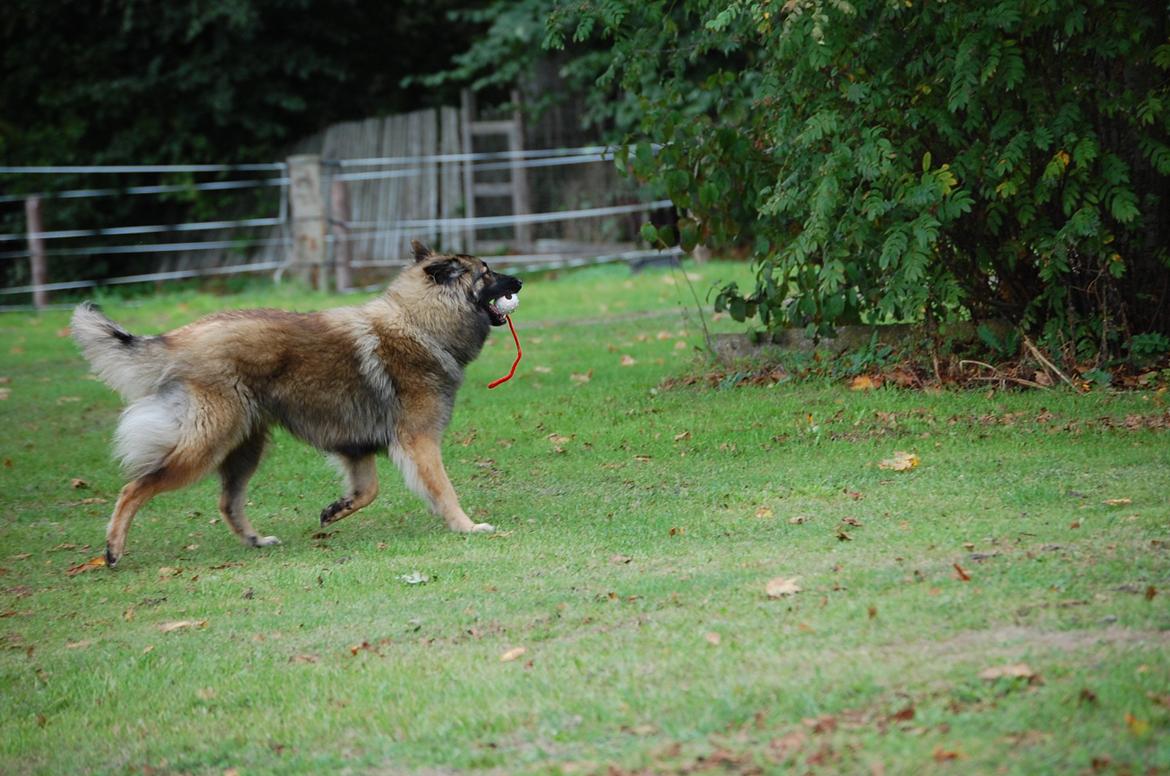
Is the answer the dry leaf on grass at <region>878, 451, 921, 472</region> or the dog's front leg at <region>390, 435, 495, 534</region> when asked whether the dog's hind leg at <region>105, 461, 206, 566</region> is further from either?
the dry leaf on grass at <region>878, 451, 921, 472</region>

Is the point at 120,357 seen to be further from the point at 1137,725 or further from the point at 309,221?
the point at 309,221

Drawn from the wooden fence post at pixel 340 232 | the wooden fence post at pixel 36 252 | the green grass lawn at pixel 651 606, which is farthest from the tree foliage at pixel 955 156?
the wooden fence post at pixel 36 252

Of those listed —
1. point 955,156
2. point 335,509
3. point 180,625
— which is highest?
point 955,156

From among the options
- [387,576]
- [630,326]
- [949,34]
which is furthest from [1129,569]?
[630,326]

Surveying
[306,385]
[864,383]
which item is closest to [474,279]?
[306,385]

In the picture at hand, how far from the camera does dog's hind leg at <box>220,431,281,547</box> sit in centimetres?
723

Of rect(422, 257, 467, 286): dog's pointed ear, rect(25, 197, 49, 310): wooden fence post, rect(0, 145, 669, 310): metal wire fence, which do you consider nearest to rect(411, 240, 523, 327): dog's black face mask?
rect(422, 257, 467, 286): dog's pointed ear

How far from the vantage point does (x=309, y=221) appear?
62.6ft

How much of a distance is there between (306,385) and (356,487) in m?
0.70

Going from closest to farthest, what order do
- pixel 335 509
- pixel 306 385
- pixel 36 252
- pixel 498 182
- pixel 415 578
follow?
pixel 415 578
pixel 306 385
pixel 335 509
pixel 36 252
pixel 498 182

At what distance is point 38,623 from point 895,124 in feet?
19.6

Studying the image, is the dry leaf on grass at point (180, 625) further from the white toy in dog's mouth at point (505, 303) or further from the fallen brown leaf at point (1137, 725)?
the fallen brown leaf at point (1137, 725)

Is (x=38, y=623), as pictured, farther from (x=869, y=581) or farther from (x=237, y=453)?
(x=869, y=581)

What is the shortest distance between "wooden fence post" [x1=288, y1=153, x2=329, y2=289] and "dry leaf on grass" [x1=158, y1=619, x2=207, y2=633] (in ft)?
44.9
